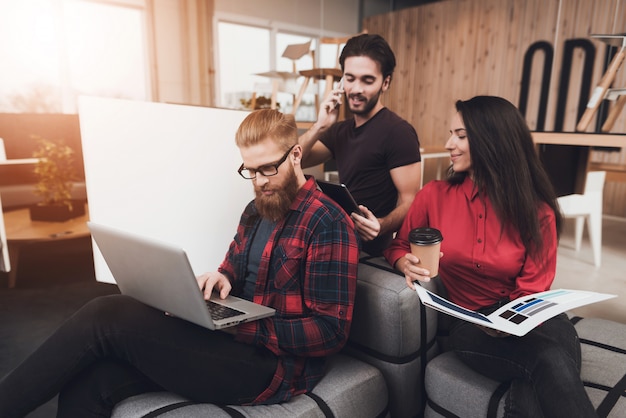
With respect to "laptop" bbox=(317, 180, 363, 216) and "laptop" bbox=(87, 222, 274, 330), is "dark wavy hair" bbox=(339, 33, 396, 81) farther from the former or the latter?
"laptop" bbox=(87, 222, 274, 330)

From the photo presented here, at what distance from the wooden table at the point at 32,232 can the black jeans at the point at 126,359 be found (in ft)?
5.79

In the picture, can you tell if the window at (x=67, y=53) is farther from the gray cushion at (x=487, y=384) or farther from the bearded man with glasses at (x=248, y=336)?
the gray cushion at (x=487, y=384)

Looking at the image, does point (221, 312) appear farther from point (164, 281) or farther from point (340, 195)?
point (340, 195)

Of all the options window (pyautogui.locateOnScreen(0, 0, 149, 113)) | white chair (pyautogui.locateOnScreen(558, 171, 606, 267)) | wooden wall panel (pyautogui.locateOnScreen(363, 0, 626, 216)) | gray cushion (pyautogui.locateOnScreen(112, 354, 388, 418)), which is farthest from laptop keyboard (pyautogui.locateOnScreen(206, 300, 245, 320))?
wooden wall panel (pyautogui.locateOnScreen(363, 0, 626, 216))

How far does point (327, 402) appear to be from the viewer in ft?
3.79

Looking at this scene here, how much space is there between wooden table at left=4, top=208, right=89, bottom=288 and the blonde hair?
75.8 inches

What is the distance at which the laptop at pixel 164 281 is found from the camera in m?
0.98

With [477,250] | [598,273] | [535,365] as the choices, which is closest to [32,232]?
[477,250]

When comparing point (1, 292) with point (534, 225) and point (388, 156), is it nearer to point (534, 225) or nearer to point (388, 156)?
point (388, 156)

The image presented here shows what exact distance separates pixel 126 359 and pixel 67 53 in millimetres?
4407

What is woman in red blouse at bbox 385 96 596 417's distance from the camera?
1248 millimetres

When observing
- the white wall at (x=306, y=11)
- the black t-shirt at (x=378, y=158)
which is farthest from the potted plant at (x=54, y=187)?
the white wall at (x=306, y=11)

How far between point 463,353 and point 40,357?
1.09 m

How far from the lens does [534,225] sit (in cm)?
130
